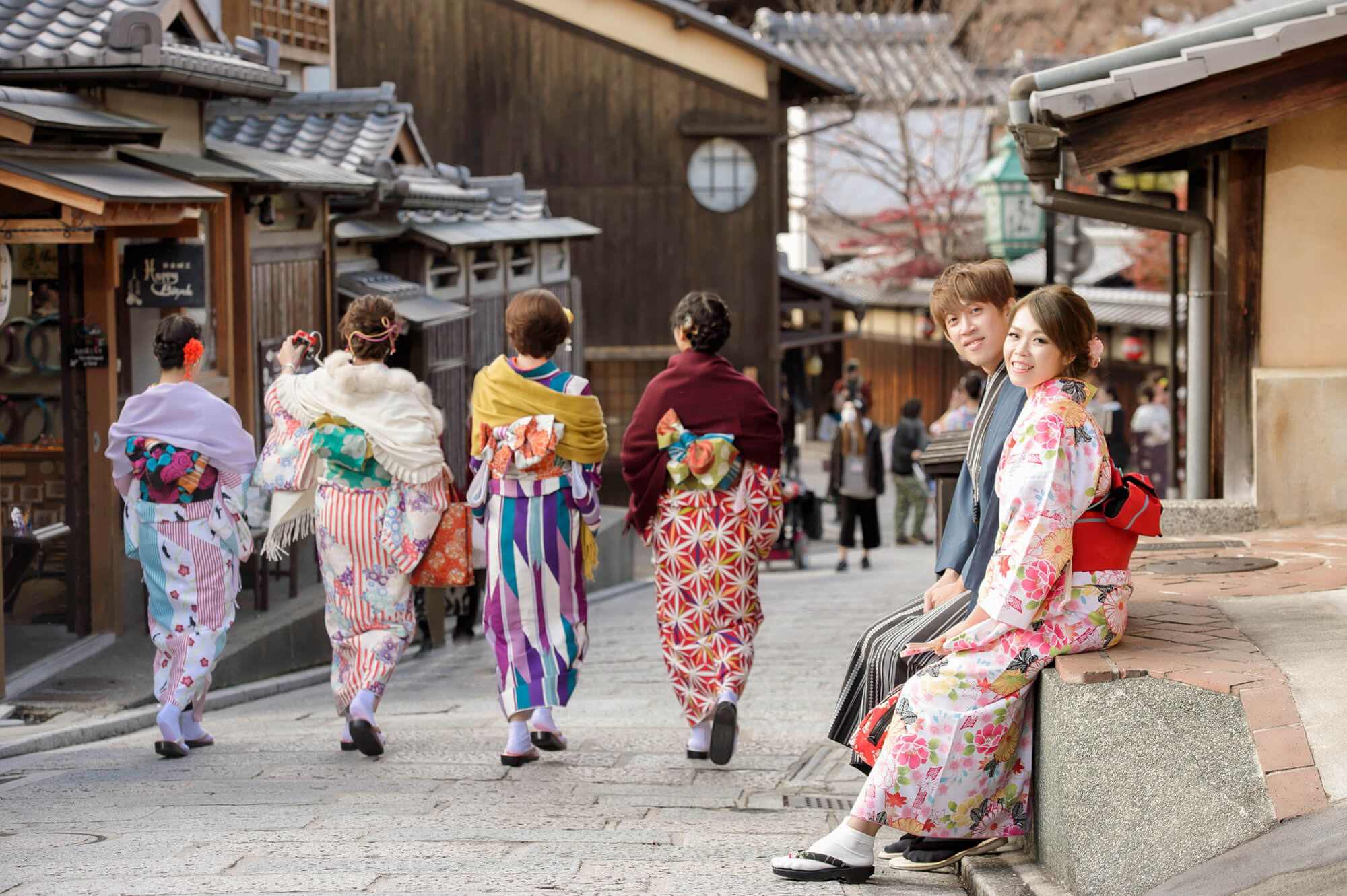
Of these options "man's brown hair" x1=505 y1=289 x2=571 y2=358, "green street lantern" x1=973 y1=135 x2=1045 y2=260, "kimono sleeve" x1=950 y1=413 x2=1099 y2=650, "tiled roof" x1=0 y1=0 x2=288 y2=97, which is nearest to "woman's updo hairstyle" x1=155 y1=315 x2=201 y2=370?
"man's brown hair" x1=505 y1=289 x2=571 y2=358

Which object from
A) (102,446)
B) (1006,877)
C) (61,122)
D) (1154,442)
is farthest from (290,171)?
(1154,442)

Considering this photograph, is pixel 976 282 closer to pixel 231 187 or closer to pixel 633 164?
pixel 231 187

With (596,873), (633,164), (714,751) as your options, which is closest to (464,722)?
(714,751)

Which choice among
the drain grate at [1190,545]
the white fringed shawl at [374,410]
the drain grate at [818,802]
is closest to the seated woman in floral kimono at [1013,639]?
the drain grate at [818,802]

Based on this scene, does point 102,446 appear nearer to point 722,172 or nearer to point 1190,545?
point 1190,545

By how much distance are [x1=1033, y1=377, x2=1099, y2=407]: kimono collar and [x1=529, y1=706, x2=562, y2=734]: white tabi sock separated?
314 cm

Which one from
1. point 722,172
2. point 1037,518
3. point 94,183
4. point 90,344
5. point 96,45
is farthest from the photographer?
point 722,172

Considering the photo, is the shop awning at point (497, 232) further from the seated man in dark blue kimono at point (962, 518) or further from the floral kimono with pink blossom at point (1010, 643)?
the floral kimono with pink blossom at point (1010, 643)

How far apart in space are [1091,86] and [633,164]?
52.1ft

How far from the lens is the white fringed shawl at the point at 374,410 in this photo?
22.6ft

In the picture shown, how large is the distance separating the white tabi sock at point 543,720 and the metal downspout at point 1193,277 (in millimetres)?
4187

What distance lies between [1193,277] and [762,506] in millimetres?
3827

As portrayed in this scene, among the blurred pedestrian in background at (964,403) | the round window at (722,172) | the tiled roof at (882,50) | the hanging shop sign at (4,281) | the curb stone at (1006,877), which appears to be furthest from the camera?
the tiled roof at (882,50)

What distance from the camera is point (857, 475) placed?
1706 centimetres
